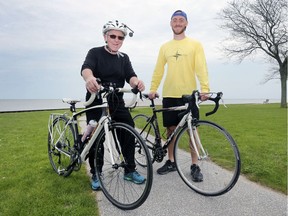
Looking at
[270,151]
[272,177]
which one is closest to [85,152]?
[272,177]

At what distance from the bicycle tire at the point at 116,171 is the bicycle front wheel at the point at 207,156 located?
74cm

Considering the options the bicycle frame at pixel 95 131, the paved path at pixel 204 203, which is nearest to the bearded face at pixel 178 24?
the bicycle frame at pixel 95 131

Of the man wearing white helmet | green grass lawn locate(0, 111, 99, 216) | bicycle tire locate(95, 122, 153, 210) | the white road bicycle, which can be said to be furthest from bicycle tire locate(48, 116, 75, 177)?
bicycle tire locate(95, 122, 153, 210)

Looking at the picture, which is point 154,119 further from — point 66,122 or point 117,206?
point 117,206

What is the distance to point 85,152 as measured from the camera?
350 centimetres

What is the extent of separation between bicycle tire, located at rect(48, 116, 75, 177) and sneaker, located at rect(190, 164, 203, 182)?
1800mm

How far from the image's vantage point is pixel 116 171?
3.22m

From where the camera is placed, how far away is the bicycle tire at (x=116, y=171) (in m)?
3.01

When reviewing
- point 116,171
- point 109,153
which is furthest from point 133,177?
point 109,153

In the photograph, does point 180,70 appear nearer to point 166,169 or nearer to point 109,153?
point 166,169

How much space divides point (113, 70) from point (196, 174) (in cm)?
190

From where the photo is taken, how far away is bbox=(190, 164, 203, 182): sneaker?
371 centimetres

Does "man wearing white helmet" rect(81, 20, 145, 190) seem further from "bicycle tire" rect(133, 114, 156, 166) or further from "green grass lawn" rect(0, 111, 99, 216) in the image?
"bicycle tire" rect(133, 114, 156, 166)

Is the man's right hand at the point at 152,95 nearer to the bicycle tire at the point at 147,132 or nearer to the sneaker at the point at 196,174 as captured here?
the bicycle tire at the point at 147,132
